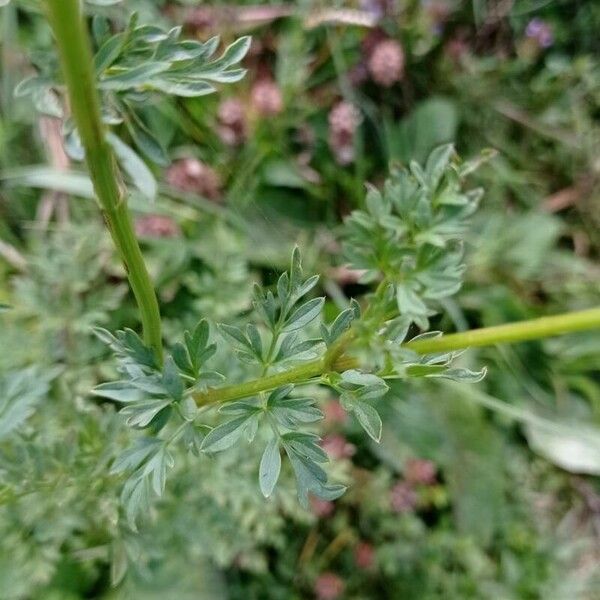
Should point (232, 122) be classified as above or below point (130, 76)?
below

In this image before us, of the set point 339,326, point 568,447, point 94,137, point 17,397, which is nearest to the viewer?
point 94,137

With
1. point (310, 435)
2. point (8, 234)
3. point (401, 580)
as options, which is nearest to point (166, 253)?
point (8, 234)

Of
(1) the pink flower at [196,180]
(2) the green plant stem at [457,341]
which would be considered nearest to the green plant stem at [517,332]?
(2) the green plant stem at [457,341]

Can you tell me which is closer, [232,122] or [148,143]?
[148,143]

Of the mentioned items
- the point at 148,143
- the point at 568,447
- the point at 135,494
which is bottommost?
the point at 568,447

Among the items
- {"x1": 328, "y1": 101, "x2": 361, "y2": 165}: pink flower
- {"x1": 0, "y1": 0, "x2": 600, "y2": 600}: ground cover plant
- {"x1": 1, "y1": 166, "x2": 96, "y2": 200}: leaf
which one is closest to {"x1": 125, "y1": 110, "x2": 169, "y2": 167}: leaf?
{"x1": 0, "y1": 0, "x2": 600, "y2": 600}: ground cover plant

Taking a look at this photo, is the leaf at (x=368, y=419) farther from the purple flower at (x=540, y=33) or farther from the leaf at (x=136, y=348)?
the purple flower at (x=540, y=33)

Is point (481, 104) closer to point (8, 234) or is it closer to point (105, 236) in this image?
point (105, 236)

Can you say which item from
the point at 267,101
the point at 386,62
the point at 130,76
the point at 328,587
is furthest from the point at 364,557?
the point at 130,76

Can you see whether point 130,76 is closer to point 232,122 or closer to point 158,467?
point 158,467
